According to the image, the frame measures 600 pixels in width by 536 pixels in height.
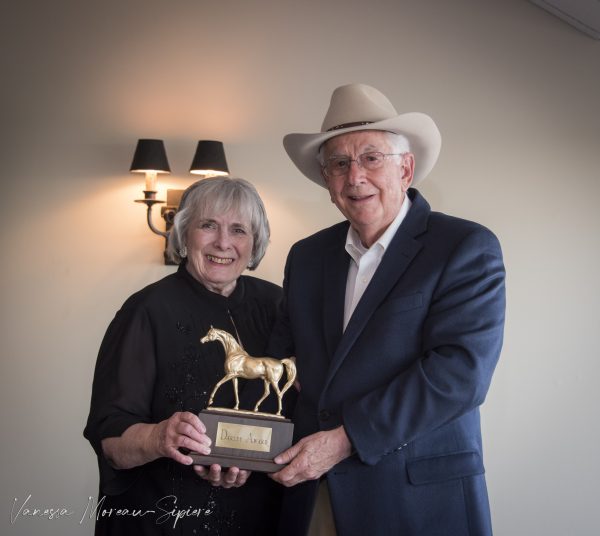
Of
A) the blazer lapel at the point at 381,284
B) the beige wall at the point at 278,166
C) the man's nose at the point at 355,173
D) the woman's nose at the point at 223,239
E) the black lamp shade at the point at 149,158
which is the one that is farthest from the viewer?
the black lamp shade at the point at 149,158

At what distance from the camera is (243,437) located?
5.35 feet

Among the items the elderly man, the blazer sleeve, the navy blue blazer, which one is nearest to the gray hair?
the elderly man

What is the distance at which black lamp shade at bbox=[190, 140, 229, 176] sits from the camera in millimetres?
3137

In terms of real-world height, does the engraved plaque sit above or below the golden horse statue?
below

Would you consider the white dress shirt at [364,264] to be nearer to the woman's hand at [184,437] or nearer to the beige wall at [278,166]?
the woman's hand at [184,437]

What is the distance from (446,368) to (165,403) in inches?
31.1

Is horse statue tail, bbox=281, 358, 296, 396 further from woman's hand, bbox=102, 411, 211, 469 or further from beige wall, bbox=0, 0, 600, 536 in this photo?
beige wall, bbox=0, 0, 600, 536

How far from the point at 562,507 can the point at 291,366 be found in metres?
1.90

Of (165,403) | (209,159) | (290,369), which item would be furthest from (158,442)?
(209,159)

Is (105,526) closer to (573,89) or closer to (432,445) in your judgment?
(432,445)

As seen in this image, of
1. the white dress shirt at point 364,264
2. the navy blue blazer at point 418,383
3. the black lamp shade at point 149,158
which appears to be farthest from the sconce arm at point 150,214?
the navy blue blazer at point 418,383

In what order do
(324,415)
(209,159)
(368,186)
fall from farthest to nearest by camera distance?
(209,159) < (368,186) < (324,415)

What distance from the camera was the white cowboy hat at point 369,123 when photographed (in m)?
1.82

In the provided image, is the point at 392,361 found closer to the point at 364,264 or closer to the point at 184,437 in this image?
the point at 364,264
